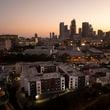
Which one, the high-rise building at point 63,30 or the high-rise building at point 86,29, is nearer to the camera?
the high-rise building at point 86,29

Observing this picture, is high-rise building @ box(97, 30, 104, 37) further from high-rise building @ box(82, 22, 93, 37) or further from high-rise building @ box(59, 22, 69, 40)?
high-rise building @ box(59, 22, 69, 40)

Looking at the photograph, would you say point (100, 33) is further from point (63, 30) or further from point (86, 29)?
point (63, 30)

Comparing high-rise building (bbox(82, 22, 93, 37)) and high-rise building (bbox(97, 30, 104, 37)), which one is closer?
high-rise building (bbox(97, 30, 104, 37))

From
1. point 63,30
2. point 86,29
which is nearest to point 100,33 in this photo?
point 86,29

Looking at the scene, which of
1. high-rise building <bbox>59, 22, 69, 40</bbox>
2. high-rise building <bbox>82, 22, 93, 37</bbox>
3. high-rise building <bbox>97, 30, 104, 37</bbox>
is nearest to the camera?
high-rise building <bbox>97, 30, 104, 37</bbox>

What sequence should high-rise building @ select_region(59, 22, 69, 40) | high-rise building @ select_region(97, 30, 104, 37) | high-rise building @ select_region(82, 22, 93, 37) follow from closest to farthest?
1. high-rise building @ select_region(97, 30, 104, 37)
2. high-rise building @ select_region(82, 22, 93, 37)
3. high-rise building @ select_region(59, 22, 69, 40)

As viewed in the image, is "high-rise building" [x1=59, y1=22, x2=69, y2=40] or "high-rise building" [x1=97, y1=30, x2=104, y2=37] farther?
"high-rise building" [x1=59, y1=22, x2=69, y2=40]

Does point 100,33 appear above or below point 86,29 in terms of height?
below

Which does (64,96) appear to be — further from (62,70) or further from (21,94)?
(62,70)

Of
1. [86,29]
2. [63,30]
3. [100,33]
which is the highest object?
[86,29]

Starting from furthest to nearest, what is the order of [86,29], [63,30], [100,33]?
1. [63,30]
2. [86,29]
3. [100,33]

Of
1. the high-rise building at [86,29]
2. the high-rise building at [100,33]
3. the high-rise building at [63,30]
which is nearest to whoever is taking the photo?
the high-rise building at [100,33]

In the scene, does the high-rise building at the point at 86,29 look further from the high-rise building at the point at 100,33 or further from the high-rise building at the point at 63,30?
the high-rise building at the point at 63,30
